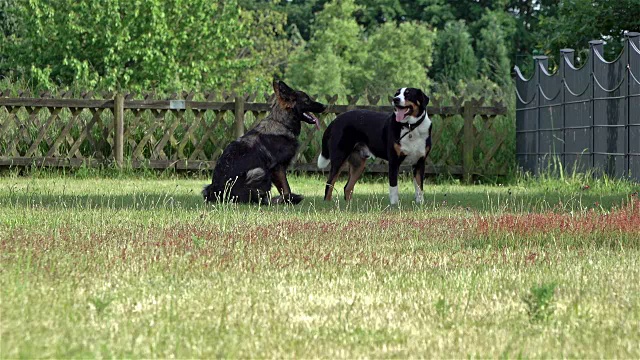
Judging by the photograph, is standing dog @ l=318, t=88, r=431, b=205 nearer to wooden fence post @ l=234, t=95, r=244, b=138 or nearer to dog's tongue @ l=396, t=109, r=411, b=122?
dog's tongue @ l=396, t=109, r=411, b=122

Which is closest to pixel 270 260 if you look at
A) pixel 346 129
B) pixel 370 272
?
pixel 370 272

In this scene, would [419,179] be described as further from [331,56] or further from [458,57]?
[331,56]

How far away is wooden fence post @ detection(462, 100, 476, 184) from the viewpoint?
69.3 feet

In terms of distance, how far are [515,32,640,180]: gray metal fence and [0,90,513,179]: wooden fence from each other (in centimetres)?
79

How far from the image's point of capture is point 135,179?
20.1 m

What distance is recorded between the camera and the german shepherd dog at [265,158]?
13.1m

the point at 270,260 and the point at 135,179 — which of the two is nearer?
the point at 270,260

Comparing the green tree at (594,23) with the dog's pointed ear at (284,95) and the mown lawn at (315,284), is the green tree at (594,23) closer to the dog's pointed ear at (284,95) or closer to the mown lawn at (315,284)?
the dog's pointed ear at (284,95)

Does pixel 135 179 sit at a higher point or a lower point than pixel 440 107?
lower

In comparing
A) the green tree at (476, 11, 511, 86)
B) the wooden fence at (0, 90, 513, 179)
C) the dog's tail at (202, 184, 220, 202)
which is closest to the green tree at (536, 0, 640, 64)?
the wooden fence at (0, 90, 513, 179)

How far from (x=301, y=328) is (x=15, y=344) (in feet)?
4.57

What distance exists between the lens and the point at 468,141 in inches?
835

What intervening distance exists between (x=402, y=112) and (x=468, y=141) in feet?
25.0

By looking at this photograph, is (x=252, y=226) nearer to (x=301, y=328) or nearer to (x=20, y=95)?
(x=301, y=328)
